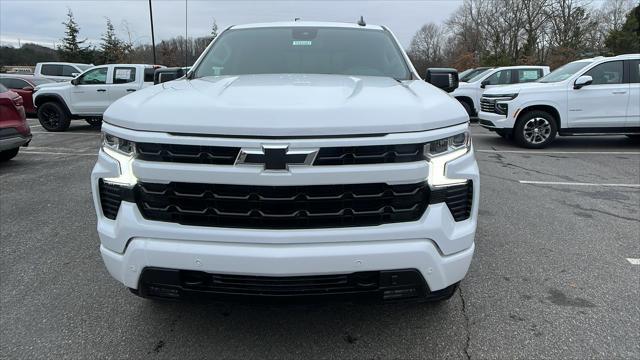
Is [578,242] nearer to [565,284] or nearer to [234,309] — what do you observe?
[565,284]

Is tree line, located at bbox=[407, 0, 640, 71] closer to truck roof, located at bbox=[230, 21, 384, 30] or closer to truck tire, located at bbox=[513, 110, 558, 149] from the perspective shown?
truck tire, located at bbox=[513, 110, 558, 149]

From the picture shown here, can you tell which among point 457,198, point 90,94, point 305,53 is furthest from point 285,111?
point 90,94

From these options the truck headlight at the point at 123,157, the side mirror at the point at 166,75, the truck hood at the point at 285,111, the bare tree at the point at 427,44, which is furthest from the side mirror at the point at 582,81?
the bare tree at the point at 427,44

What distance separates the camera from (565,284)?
3.31 metres

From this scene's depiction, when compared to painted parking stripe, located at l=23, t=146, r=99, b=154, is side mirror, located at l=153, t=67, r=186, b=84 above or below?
above

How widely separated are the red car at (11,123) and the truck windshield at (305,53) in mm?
5047

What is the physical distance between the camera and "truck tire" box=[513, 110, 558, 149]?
9531mm

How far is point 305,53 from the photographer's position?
3641 millimetres

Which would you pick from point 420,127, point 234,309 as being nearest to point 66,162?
point 234,309

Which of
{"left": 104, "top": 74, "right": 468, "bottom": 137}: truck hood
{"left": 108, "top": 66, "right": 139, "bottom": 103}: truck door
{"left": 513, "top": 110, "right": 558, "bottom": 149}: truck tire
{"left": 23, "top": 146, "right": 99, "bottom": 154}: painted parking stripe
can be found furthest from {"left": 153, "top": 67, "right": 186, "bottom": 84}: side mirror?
{"left": 108, "top": 66, "right": 139, "bottom": 103}: truck door

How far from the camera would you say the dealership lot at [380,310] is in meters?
2.56

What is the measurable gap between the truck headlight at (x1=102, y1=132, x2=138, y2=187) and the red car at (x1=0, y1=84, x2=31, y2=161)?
6.17 m

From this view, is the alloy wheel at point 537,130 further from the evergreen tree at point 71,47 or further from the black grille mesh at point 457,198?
the evergreen tree at point 71,47

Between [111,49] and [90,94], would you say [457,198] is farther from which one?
[111,49]
